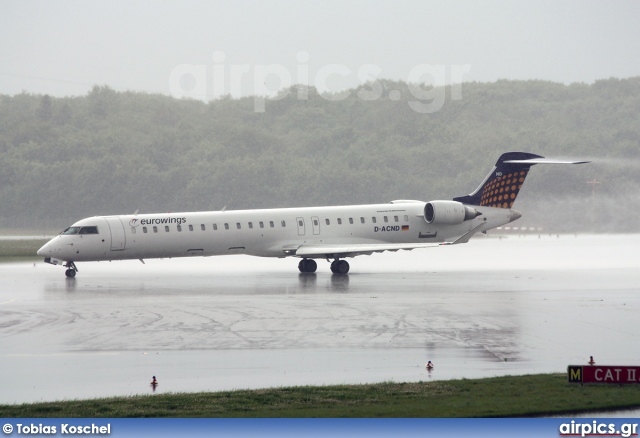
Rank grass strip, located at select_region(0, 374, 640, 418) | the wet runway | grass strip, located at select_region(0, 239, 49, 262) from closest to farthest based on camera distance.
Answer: grass strip, located at select_region(0, 374, 640, 418) → the wet runway → grass strip, located at select_region(0, 239, 49, 262)

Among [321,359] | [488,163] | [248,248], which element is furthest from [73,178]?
[321,359]

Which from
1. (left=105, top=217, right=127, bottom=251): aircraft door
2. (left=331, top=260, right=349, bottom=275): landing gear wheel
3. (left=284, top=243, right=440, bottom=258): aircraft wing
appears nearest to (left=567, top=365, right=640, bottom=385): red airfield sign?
(left=284, top=243, right=440, bottom=258): aircraft wing

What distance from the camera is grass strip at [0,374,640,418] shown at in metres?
12.3

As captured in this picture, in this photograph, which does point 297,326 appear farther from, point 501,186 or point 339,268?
point 501,186

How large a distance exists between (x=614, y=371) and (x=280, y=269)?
25428 millimetres

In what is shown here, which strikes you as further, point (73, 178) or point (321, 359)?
point (73, 178)

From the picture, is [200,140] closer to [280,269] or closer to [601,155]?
[601,155]

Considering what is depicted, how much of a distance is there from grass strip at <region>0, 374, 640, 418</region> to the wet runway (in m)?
0.79

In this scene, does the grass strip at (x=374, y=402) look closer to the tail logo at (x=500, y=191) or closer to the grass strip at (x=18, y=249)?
the tail logo at (x=500, y=191)

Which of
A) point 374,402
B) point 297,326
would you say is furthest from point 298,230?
point 374,402

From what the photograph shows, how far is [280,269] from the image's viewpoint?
127 feet

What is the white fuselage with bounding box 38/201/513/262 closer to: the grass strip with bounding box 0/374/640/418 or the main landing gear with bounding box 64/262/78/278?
the main landing gear with bounding box 64/262/78/278

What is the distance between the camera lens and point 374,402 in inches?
508

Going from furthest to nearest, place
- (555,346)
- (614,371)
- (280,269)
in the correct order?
(280,269)
(555,346)
(614,371)
